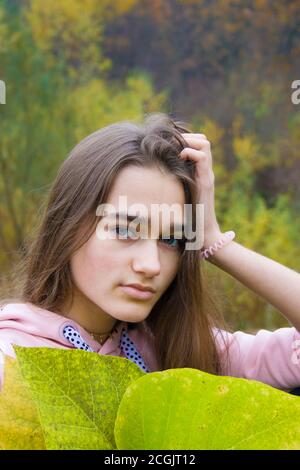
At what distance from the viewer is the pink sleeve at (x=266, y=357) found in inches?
29.8

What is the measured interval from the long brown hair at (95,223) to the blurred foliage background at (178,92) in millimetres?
3057

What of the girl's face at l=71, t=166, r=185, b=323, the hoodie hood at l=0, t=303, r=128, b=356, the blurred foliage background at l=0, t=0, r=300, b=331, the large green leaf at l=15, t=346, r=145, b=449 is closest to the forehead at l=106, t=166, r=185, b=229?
the girl's face at l=71, t=166, r=185, b=323

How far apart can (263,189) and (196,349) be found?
135 inches

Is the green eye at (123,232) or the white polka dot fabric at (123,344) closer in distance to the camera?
the green eye at (123,232)

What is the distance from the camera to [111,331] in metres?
0.77

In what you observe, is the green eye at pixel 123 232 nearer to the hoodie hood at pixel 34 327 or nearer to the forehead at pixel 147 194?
the forehead at pixel 147 194

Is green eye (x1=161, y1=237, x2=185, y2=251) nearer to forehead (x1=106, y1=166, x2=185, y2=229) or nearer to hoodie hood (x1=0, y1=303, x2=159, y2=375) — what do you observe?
forehead (x1=106, y1=166, x2=185, y2=229)

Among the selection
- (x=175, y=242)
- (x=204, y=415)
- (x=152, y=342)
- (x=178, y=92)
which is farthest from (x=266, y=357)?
(x=178, y=92)

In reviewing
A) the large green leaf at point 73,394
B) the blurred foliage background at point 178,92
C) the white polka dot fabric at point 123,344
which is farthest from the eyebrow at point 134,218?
the blurred foliage background at point 178,92

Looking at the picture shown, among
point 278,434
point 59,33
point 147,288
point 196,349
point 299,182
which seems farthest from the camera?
point 59,33

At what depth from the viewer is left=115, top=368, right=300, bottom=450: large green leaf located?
0.74 ft

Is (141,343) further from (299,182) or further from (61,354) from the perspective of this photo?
(299,182)

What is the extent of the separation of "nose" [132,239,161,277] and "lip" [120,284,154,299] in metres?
0.02

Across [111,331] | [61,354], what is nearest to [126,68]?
[111,331]
